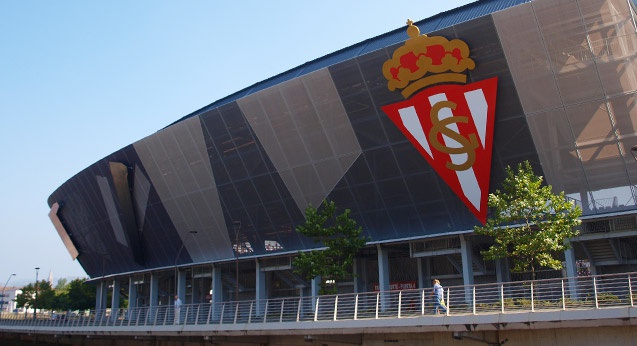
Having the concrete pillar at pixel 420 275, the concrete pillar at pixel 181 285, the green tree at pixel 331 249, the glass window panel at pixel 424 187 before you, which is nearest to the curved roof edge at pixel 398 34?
the glass window panel at pixel 424 187

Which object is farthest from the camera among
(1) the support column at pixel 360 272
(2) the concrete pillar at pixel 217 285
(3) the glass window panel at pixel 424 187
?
(2) the concrete pillar at pixel 217 285

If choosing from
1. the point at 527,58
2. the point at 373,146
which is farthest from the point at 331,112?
the point at 527,58

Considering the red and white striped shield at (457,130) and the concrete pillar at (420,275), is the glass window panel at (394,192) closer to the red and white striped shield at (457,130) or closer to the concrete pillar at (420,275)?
the red and white striped shield at (457,130)

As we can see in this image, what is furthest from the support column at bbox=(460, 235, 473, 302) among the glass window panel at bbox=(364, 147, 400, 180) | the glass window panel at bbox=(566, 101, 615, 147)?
the glass window panel at bbox=(566, 101, 615, 147)

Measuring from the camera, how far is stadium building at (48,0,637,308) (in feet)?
94.8

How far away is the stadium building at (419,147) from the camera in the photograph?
2891cm

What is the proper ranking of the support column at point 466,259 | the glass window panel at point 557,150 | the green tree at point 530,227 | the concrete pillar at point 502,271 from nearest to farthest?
the green tree at point 530,227, the glass window panel at point 557,150, the support column at point 466,259, the concrete pillar at point 502,271

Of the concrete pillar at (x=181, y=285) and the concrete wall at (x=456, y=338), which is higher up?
the concrete pillar at (x=181, y=285)

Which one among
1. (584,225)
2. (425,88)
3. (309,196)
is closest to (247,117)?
(309,196)

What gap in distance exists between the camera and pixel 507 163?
31578mm

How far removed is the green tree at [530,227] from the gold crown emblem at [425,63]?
662cm

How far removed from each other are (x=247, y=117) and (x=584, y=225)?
2070cm

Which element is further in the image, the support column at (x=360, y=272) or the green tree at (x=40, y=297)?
the green tree at (x=40, y=297)

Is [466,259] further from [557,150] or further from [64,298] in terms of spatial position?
[64,298]
